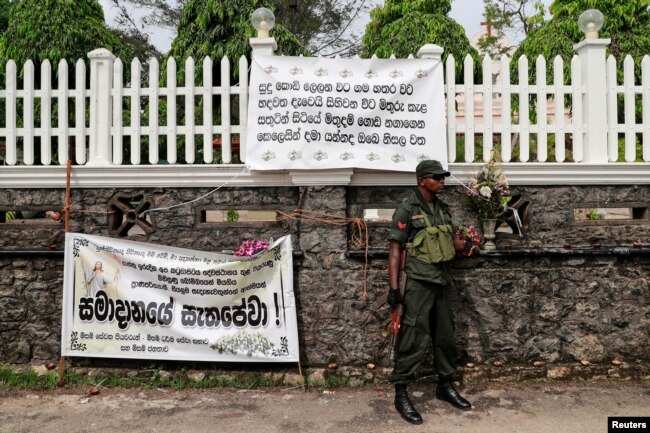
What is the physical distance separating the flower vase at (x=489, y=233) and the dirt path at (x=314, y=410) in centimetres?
129

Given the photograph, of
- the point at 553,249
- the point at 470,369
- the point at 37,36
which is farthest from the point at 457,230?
the point at 37,36

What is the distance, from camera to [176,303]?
15.1 feet

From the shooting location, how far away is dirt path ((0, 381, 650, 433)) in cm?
378

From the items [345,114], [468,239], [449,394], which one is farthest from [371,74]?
[449,394]

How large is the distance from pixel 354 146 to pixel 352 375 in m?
2.13

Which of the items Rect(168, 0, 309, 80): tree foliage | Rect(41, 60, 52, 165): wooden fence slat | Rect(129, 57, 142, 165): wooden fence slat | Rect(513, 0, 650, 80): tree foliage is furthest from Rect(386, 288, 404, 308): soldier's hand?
Rect(513, 0, 650, 80): tree foliage

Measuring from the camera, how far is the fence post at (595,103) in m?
4.74

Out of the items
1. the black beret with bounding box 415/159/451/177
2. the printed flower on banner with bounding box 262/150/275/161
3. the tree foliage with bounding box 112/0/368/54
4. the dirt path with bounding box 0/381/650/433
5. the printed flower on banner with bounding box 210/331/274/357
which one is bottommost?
the dirt path with bounding box 0/381/650/433

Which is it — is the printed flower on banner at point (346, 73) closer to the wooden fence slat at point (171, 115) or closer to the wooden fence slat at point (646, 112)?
the wooden fence slat at point (171, 115)

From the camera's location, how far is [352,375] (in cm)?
460

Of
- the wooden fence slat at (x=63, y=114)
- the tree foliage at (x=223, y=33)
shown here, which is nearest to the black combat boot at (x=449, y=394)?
the wooden fence slat at (x=63, y=114)

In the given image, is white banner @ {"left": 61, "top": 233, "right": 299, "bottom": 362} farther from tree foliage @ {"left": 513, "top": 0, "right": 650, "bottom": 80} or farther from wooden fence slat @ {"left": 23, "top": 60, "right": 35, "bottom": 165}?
tree foliage @ {"left": 513, "top": 0, "right": 650, "bottom": 80}

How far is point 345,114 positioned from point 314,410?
262cm

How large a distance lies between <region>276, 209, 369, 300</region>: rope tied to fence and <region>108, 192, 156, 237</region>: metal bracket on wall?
1.29 metres
